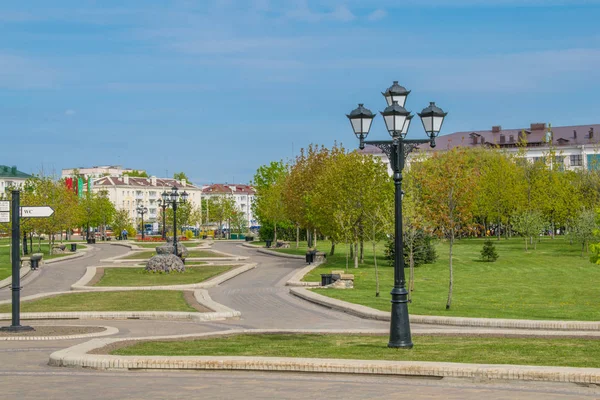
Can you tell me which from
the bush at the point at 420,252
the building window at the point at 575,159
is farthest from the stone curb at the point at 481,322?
the building window at the point at 575,159

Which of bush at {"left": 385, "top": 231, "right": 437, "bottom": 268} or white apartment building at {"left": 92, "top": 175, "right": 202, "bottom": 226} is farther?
white apartment building at {"left": 92, "top": 175, "right": 202, "bottom": 226}

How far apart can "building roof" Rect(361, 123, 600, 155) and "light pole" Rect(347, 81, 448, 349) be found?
9971 centimetres

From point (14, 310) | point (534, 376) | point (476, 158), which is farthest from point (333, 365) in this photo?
point (476, 158)

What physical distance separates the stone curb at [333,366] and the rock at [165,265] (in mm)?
26165

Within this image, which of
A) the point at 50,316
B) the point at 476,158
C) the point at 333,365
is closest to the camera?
the point at 333,365

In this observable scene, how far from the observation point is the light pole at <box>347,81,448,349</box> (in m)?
15.2

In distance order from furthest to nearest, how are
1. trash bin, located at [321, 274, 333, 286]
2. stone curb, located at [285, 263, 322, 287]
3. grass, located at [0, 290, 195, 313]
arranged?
1. stone curb, located at [285, 263, 322, 287]
2. trash bin, located at [321, 274, 333, 286]
3. grass, located at [0, 290, 195, 313]

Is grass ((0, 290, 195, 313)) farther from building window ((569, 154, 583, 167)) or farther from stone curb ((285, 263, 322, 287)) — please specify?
building window ((569, 154, 583, 167))

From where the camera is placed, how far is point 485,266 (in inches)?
1838

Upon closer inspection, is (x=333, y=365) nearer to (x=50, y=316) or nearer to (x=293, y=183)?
(x=50, y=316)

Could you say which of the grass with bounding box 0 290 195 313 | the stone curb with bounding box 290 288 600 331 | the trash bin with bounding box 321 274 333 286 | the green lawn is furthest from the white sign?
the trash bin with bounding box 321 274 333 286

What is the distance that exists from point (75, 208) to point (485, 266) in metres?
37.7

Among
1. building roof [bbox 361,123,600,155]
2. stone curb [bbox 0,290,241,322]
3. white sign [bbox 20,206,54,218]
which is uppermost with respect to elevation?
building roof [bbox 361,123,600,155]

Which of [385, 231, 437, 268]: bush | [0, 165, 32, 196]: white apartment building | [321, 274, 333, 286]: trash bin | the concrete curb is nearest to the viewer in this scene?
[321, 274, 333, 286]: trash bin
